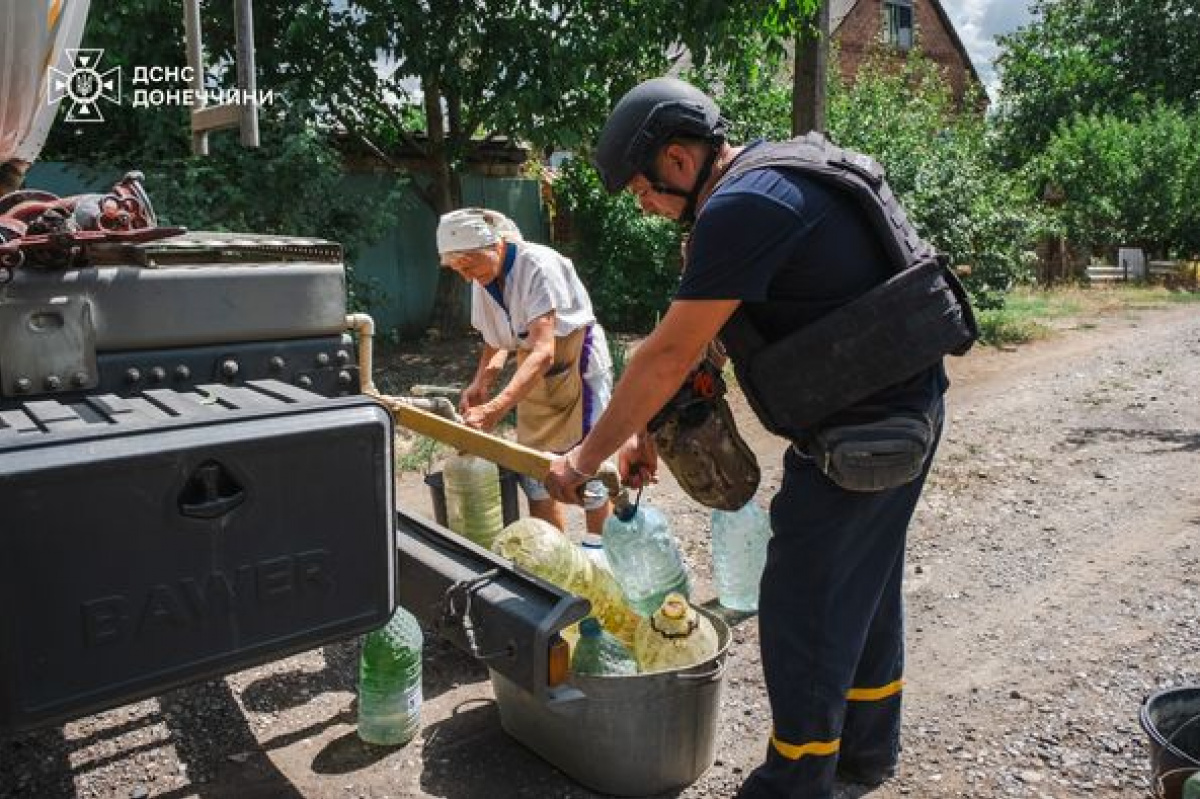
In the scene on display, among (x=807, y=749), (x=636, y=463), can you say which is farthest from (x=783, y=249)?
(x=807, y=749)

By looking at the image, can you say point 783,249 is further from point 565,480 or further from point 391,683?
point 391,683

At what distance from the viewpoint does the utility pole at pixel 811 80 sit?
11422 mm

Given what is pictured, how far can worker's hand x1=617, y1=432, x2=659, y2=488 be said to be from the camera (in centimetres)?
340

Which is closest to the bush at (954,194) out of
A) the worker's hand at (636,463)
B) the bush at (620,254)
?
the bush at (620,254)

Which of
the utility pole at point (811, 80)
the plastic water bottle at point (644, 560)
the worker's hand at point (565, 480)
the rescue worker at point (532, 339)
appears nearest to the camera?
the worker's hand at point (565, 480)

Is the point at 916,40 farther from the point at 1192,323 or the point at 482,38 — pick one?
the point at 482,38

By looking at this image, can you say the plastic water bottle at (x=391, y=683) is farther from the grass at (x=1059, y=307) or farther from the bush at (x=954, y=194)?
the grass at (x=1059, y=307)

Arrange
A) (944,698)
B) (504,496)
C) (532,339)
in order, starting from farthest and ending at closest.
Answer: (504,496)
(532,339)
(944,698)

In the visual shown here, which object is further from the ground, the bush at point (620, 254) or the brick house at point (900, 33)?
the brick house at point (900, 33)

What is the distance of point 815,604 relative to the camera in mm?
2848

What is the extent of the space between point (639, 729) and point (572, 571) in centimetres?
60

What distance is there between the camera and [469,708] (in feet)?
12.4

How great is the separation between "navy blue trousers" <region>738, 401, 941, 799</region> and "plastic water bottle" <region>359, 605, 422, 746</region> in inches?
45.0

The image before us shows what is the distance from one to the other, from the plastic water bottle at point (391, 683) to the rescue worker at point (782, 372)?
888 millimetres
